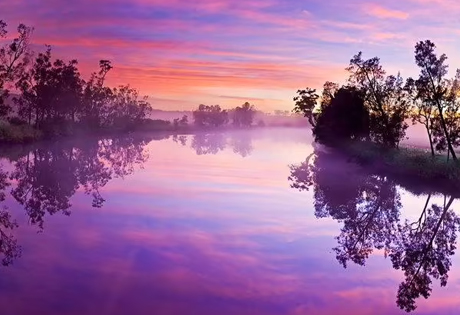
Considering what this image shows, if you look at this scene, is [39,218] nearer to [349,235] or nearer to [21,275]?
[21,275]

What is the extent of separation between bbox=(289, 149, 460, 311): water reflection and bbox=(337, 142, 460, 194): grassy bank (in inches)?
113

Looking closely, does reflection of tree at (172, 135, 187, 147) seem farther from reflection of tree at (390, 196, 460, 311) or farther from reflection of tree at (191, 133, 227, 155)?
reflection of tree at (390, 196, 460, 311)

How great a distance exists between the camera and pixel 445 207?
906 inches

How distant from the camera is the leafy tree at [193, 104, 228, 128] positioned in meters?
152

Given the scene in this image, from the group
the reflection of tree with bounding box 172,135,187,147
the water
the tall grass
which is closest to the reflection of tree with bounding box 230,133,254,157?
the reflection of tree with bounding box 172,135,187,147

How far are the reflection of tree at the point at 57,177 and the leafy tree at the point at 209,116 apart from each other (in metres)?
109

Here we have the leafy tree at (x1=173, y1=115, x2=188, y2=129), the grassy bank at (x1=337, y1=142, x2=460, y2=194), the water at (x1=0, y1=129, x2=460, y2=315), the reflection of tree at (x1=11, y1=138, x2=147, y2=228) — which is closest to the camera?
the water at (x1=0, y1=129, x2=460, y2=315)

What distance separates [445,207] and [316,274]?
13803mm

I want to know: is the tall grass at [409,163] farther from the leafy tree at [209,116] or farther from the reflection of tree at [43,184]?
the leafy tree at [209,116]

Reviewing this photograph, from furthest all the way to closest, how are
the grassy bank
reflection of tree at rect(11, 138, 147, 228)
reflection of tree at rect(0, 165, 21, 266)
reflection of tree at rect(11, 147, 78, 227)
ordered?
the grassy bank < reflection of tree at rect(11, 138, 147, 228) < reflection of tree at rect(11, 147, 78, 227) < reflection of tree at rect(0, 165, 21, 266)

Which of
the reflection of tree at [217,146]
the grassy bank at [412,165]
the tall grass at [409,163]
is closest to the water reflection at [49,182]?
the reflection of tree at [217,146]

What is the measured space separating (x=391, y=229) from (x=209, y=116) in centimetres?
13924

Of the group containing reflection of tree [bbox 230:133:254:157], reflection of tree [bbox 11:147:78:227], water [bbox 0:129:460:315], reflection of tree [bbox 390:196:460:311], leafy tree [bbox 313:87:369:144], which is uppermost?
leafy tree [bbox 313:87:369:144]

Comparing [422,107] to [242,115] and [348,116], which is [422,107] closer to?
[348,116]
